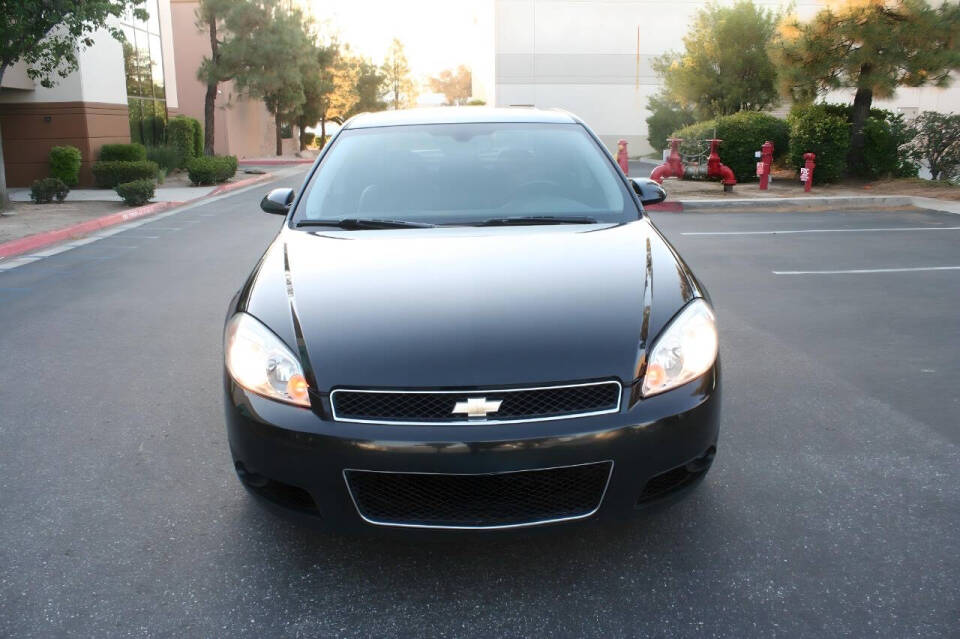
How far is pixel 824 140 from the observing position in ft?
57.4

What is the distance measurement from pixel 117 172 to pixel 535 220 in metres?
19.0

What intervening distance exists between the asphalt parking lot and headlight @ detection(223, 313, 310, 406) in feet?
2.26

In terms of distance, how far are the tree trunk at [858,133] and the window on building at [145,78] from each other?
60.6 ft

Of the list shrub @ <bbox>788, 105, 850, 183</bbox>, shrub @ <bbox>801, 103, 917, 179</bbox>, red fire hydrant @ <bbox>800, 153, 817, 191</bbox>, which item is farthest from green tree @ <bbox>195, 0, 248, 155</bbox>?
red fire hydrant @ <bbox>800, 153, 817, 191</bbox>

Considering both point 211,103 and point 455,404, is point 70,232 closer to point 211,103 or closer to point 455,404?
point 455,404

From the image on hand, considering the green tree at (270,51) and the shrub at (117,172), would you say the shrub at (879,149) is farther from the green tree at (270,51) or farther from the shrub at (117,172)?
the green tree at (270,51)

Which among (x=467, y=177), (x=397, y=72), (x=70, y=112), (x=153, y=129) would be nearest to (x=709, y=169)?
(x=467, y=177)

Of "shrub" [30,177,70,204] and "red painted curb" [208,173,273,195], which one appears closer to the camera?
"shrub" [30,177,70,204]

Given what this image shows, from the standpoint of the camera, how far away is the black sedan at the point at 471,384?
2.56 meters

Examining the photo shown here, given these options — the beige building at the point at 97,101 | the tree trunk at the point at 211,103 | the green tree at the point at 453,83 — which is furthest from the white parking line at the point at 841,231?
the green tree at the point at 453,83

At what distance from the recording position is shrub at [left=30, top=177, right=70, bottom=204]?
16406 mm

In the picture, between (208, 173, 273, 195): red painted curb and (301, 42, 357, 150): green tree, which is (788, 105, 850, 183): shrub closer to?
(208, 173, 273, 195): red painted curb

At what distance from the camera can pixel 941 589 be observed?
9.05 feet

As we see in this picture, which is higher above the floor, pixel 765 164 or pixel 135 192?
pixel 765 164
